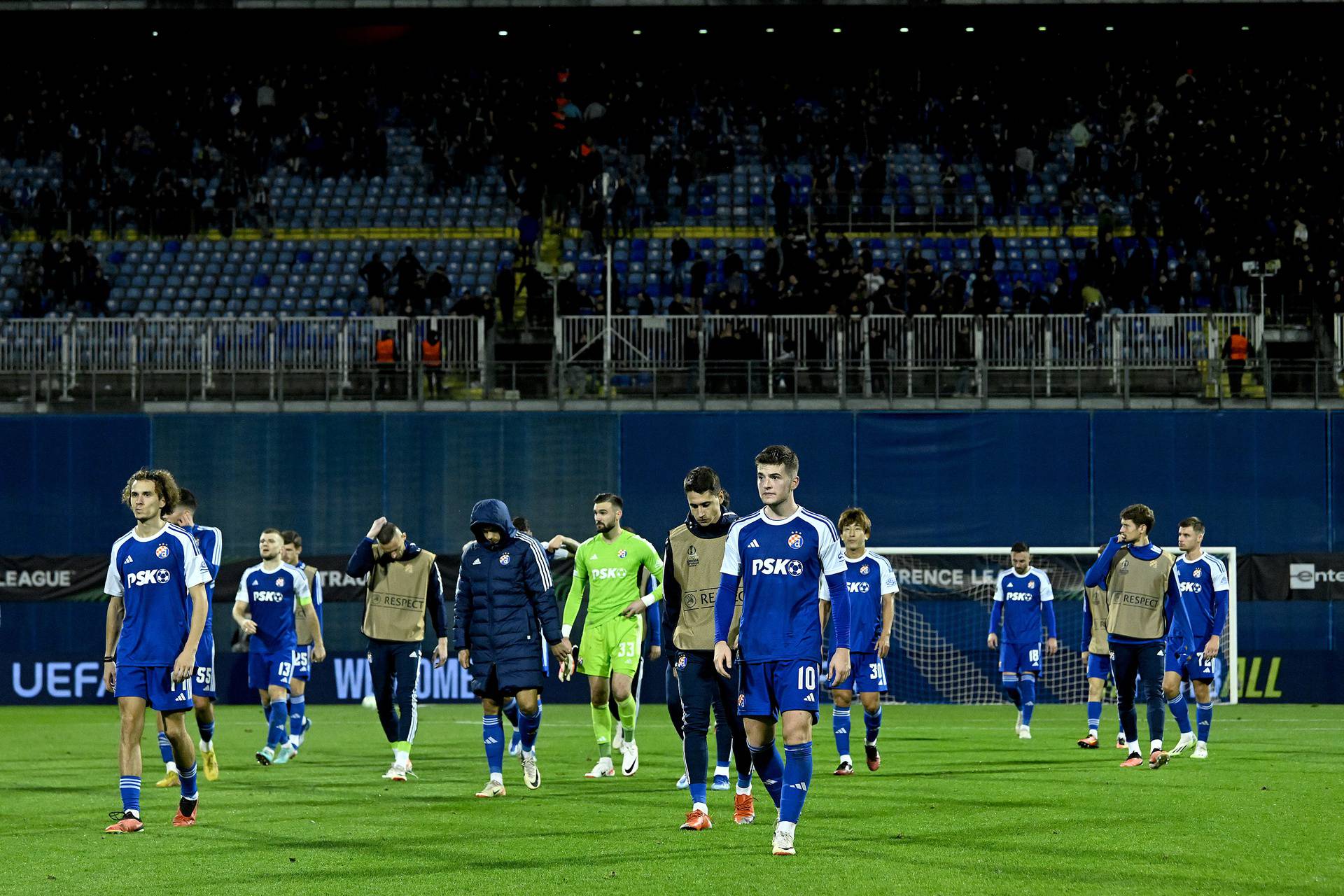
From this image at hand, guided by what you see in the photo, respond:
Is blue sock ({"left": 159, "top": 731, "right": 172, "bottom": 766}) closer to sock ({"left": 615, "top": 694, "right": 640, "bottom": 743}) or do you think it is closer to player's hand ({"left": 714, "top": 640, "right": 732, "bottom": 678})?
sock ({"left": 615, "top": 694, "right": 640, "bottom": 743})

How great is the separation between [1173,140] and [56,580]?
2492cm

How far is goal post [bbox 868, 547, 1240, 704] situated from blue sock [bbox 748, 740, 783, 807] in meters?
17.8

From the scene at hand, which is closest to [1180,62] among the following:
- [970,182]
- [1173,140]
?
[1173,140]

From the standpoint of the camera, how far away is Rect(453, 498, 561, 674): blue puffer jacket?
1402 cm

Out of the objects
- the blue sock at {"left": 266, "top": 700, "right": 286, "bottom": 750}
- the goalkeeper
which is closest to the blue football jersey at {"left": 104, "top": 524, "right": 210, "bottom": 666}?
the goalkeeper

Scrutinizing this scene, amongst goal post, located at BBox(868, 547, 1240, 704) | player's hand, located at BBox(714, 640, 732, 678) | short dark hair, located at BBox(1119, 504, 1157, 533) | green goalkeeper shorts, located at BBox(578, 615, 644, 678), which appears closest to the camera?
player's hand, located at BBox(714, 640, 732, 678)

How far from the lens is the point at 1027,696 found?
22.2 metres

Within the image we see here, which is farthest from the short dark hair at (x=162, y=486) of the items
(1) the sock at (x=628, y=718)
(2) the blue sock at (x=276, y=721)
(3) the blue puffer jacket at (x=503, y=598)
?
(2) the blue sock at (x=276, y=721)

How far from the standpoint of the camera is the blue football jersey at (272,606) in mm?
18625

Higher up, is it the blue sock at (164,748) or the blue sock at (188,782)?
Answer: the blue sock at (188,782)

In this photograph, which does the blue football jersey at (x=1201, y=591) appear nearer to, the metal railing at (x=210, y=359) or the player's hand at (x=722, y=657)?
the player's hand at (x=722, y=657)

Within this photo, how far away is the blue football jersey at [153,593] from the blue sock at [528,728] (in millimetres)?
3426

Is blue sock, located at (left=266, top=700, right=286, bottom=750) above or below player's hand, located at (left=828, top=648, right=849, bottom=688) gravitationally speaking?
below

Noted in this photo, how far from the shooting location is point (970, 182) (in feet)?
126
